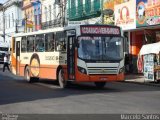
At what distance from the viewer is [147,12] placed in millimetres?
33031

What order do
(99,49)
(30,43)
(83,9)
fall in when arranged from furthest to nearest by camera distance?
(83,9) < (30,43) < (99,49)

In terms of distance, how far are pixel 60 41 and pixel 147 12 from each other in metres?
10.7

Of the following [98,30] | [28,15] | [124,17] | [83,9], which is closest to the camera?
[98,30]

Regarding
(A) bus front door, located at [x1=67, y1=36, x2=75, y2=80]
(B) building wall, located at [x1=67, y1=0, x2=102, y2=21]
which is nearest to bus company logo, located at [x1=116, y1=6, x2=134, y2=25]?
(B) building wall, located at [x1=67, y1=0, x2=102, y2=21]

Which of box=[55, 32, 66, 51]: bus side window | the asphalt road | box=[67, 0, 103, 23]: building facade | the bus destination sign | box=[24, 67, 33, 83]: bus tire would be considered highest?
box=[67, 0, 103, 23]: building facade

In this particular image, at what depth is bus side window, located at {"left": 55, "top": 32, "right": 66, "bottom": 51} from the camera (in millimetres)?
23773

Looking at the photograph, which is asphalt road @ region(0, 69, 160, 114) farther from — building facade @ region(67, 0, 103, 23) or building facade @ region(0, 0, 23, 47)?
building facade @ region(0, 0, 23, 47)

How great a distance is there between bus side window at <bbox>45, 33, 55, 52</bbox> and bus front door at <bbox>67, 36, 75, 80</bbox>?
2.21 metres

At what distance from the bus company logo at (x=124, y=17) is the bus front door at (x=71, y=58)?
1305 cm

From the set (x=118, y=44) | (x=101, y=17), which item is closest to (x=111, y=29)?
(x=118, y=44)

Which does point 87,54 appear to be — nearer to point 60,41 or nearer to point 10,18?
point 60,41

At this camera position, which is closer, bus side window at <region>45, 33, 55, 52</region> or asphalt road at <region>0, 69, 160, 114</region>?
asphalt road at <region>0, 69, 160, 114</region>

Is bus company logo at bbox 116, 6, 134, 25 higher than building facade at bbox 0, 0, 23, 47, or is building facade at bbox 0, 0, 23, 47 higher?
building facade at bbox 0, 0, 23, 47

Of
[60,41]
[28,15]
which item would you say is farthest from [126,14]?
[28,15]
